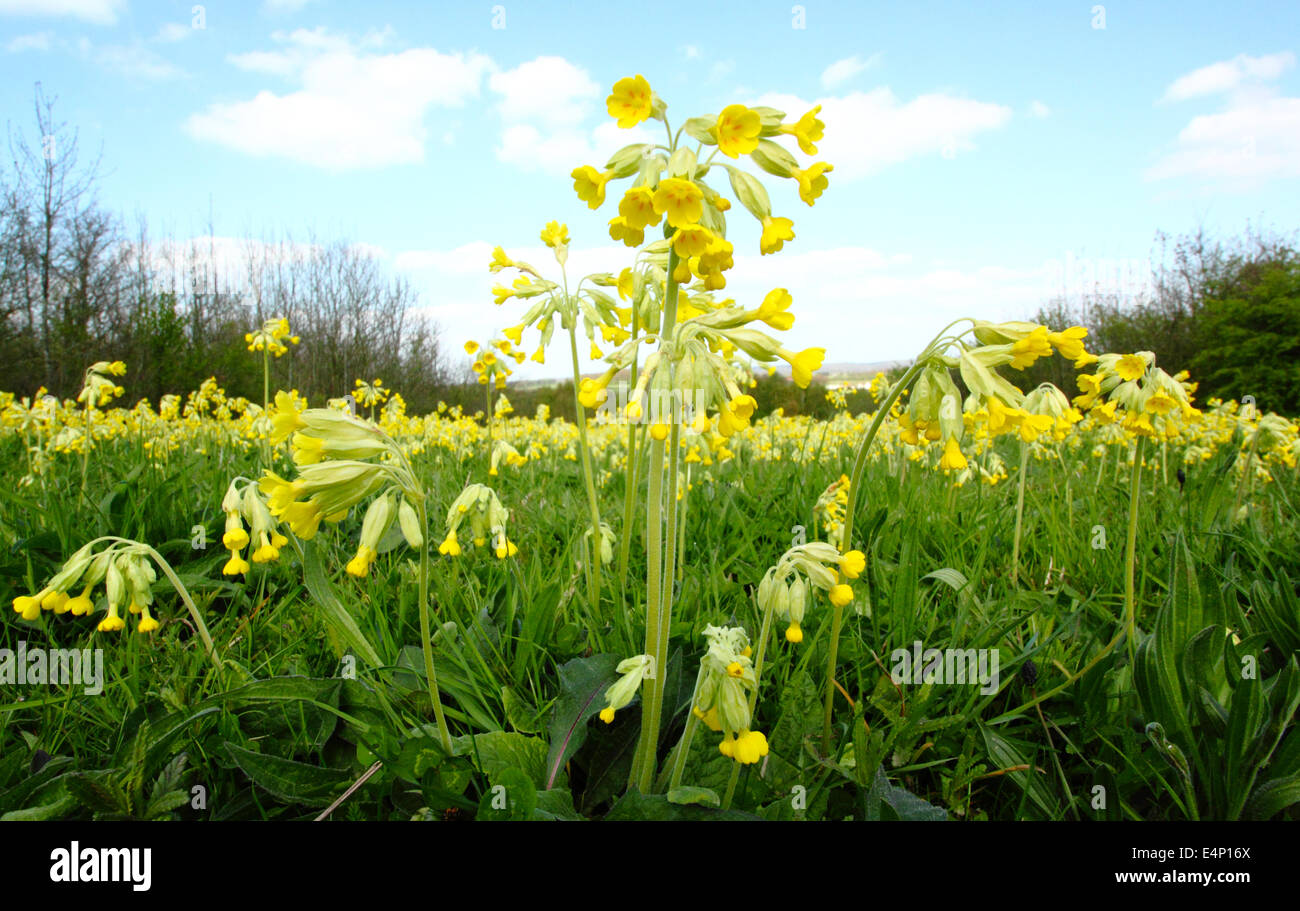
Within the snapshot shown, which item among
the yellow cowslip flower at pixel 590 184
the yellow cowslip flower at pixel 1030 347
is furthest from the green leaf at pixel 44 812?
the yellow cowslip flower at pixel 1030 347

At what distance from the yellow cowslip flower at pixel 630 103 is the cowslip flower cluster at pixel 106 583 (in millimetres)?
1763

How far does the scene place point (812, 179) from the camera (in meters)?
1.58

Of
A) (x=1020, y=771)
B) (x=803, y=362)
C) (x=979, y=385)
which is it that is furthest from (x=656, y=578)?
(x=1020, y=771)

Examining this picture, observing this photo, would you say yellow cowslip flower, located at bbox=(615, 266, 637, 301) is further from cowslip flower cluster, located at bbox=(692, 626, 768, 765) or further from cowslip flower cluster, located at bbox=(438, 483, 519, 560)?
cowslip flower cluster, located at bbox=(438, 483, 519, 560)

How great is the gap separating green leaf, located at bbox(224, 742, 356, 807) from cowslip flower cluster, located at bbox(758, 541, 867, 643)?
3.60ft

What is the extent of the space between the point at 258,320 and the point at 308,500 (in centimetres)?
4765

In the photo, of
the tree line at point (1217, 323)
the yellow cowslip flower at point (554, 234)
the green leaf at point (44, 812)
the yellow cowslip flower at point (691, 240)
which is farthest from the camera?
the tree line at point (1217, 323)

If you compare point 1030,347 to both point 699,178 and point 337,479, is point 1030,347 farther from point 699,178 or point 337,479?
point 337,479

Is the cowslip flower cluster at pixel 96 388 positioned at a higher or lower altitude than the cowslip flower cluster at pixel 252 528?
higher

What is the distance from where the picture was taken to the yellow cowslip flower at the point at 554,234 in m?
2.84

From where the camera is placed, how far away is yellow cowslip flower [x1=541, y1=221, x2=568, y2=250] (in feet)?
9.33

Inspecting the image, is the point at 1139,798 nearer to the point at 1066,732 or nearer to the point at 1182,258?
the point at 1066,732

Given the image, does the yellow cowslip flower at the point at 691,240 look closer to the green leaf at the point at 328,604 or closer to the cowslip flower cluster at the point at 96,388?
the green leaf at the point at 328,604

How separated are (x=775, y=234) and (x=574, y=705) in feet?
4.05
